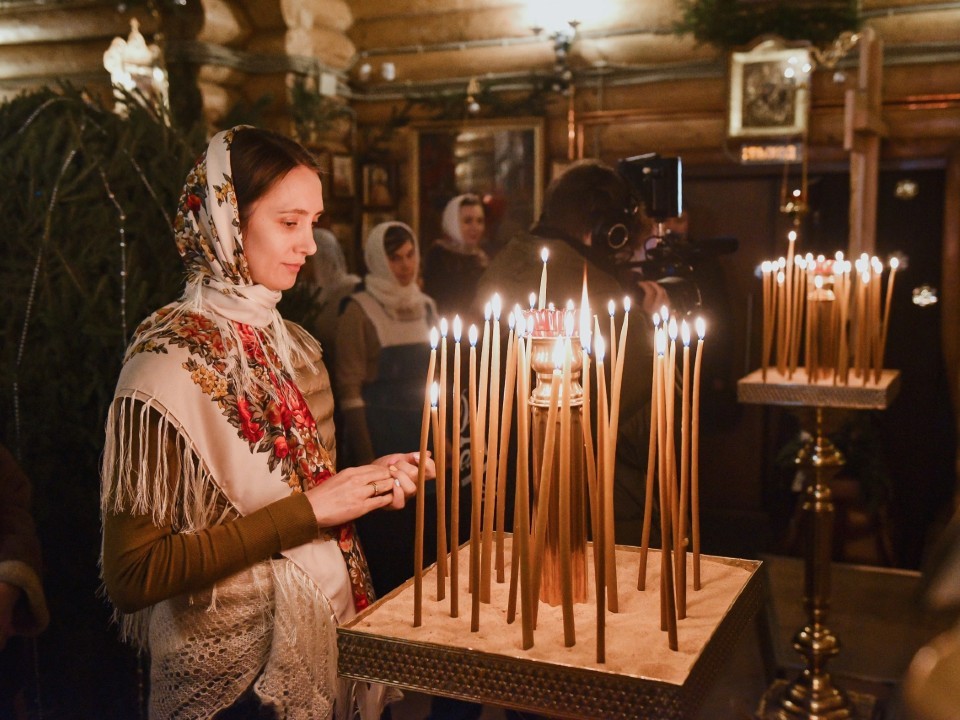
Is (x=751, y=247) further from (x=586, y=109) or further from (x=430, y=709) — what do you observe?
(x=430, y=709)

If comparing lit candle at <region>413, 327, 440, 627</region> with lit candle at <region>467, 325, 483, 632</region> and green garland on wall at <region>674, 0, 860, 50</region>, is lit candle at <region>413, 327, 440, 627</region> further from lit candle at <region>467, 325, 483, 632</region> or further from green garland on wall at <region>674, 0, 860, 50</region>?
green garland on wall at <region>674, 0, 860, 50</region>

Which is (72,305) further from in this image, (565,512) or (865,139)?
(865,139)

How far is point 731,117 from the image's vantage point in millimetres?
5055

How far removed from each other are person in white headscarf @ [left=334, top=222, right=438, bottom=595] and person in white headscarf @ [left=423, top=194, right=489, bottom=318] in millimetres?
729

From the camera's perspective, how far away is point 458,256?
5.00 m

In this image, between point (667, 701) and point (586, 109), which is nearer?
point (667, 701)

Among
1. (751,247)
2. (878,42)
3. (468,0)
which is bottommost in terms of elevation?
(751,247)

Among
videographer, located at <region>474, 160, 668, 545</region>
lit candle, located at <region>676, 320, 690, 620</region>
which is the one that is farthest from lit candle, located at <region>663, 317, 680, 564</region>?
videographer, located at <region>474, 160, 668, 545</region>

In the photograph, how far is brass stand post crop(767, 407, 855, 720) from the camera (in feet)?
10.7

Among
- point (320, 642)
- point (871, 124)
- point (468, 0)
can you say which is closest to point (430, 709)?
point (320, 642)

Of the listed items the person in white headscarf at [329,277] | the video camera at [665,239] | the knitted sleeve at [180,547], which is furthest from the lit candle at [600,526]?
the person in white headscarf at [329,277]

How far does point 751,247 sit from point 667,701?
4.93m

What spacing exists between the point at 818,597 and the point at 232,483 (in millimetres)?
2425

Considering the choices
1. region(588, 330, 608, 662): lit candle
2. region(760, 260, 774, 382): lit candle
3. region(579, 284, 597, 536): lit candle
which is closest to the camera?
region(588, 330, 608, 662): lit candle
